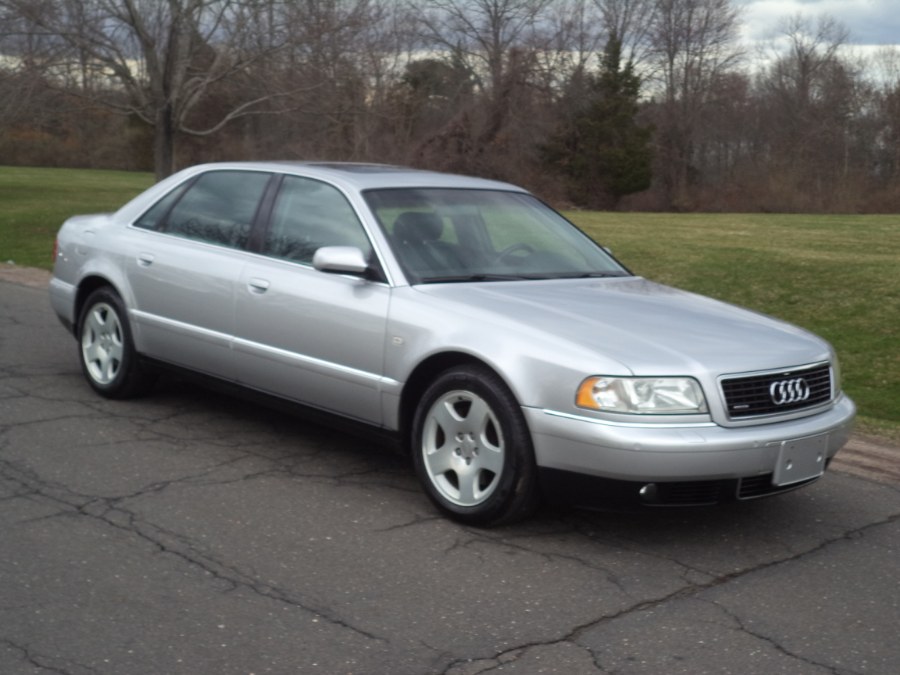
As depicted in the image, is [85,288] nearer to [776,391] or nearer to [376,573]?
[376,573]

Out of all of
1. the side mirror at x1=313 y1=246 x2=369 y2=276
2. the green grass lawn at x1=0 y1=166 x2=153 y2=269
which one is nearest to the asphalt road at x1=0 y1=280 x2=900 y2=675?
the side mirror at x1=313 y1=246 x2=369 y2=276

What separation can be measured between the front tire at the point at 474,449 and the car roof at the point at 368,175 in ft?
4.73

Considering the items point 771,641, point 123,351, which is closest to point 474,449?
point 771,641

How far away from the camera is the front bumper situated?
4.58m

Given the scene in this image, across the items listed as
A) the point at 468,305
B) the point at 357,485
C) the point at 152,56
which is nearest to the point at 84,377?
the point at 357,485

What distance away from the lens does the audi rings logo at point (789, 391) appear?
490cm

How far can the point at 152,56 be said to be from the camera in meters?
26.8

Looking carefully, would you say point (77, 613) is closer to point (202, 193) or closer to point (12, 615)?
point (12, 615)

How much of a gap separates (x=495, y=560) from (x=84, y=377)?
409 cm

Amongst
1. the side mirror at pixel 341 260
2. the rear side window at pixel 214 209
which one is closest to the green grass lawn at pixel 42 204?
the rear side window at pixel 214 209

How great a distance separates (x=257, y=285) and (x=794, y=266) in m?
10.1

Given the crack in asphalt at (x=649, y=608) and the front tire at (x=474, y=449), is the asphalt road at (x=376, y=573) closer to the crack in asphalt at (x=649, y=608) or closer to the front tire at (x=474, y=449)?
the crack in asphalt at (x=649, y=608)

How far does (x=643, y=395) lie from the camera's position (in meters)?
4.64

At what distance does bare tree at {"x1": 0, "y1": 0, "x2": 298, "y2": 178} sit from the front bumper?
73.9ft
